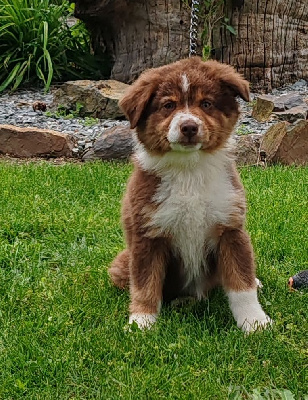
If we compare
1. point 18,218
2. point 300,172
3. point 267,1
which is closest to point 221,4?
point 267,1

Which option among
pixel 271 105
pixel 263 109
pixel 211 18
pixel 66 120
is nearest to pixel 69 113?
pixel 66 120

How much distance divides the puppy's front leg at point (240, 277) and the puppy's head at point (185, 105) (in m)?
0.51

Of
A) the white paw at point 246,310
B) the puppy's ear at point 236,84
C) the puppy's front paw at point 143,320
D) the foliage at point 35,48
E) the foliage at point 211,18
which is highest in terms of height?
the puppy's ear at point 236,84

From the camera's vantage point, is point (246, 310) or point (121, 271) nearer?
point (246, 310)

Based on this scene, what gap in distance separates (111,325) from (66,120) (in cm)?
618

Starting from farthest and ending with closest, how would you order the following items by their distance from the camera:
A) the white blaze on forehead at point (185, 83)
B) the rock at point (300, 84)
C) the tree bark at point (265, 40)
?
1. the rock at point (300, 84)
2. the tree bark at point (265, 40)
3. the white blaze on forehead at point (185, 83)

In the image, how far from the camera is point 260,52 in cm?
1027

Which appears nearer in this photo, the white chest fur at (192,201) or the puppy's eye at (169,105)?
the puppy's eye at (169,105)

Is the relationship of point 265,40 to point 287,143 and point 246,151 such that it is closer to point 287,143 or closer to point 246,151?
point 287,143

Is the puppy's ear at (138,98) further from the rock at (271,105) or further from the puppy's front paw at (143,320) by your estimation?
the rock at (271,105)

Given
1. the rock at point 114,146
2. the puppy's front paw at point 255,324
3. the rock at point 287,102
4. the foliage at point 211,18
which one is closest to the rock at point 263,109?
the rock at point 287,102

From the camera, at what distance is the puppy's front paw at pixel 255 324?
11.3 feet

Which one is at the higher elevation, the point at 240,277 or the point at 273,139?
the point at 240,277

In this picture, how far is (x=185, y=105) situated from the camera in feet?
11.0
